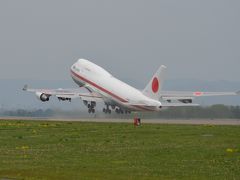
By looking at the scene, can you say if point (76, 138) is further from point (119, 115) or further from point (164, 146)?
point (119, 115)

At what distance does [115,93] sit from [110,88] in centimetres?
226

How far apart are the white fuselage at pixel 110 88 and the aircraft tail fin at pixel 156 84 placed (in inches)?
29.1

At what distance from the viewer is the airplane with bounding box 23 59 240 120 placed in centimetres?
9794

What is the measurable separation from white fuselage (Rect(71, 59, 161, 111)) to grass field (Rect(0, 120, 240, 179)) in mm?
44635

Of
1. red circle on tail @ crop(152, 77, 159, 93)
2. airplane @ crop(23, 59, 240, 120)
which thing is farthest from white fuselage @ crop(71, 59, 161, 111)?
red circle on tail @ crop(152, 77, 159, 93)

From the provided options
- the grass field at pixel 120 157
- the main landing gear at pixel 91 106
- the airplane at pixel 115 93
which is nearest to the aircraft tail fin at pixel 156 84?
the airplane at pixel 115 93

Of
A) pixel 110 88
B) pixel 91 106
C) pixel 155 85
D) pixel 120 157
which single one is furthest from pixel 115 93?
pixel 120 157

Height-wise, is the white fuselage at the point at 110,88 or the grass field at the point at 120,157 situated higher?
the white fuselage at the point at 110,88

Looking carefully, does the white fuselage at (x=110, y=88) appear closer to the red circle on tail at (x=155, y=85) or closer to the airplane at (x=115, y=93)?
the airplane at (x=115, y=93)

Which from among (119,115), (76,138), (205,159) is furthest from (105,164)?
(119,115)

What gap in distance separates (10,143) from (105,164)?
1489 cm

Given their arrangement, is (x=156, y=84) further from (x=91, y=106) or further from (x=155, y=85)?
(x=91, y=106)

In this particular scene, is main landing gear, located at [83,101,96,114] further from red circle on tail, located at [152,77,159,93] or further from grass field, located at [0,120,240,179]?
grass field, located at [0,120,240,179]

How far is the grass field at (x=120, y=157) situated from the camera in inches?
1206
